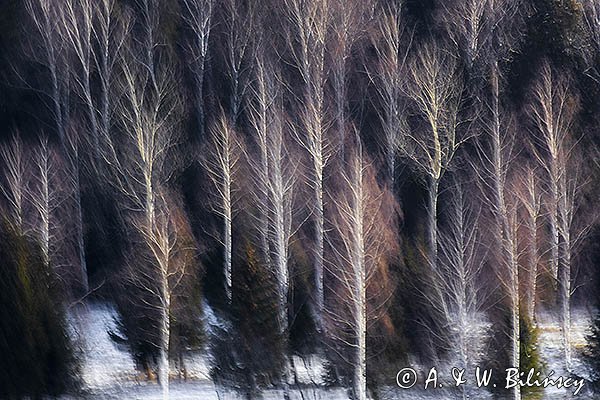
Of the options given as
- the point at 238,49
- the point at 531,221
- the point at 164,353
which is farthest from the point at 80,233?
the point at 531,221

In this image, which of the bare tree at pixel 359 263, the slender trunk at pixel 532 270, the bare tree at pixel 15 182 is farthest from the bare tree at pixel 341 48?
the bare tree at pixel 15 182

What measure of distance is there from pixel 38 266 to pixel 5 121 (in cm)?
638

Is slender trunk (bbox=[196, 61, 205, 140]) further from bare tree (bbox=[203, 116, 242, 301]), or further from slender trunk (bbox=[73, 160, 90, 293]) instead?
slender trunk (bbox=[73, 160, 90, 293])

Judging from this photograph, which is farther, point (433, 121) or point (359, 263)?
point (433, 121)

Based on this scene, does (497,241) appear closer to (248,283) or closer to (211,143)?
(248,283)

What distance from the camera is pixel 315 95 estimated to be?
2420cm

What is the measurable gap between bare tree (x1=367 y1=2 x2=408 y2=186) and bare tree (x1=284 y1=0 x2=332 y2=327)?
180 centimetres

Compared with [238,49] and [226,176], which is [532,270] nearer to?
[226,176]

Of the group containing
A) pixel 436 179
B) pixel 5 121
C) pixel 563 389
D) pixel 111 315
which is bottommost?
pixel 563 389

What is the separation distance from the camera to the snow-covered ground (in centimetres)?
2162

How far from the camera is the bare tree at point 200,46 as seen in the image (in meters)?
26.3

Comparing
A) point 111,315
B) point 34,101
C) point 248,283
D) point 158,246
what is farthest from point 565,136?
point 34,101

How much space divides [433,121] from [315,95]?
354cm

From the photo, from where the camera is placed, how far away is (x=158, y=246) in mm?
21719
